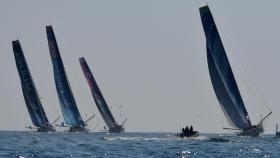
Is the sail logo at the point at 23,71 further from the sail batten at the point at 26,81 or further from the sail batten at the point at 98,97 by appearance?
the sail batten at the point at 98,97

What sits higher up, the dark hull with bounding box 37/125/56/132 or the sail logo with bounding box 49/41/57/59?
the sail logo with bounding box 49/41/57/59

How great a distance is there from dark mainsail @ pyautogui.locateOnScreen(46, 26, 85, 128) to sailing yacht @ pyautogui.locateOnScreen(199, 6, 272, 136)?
Answer: 134 feet

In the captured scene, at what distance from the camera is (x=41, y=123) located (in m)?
176

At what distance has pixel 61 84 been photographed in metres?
170

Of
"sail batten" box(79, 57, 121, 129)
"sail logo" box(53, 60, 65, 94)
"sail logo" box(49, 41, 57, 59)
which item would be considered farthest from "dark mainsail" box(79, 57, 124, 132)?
"sail logo" box(49, 41, 57, 59)

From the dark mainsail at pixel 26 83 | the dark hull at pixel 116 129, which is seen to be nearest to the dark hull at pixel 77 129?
the dark mainsail at pixel 26 83

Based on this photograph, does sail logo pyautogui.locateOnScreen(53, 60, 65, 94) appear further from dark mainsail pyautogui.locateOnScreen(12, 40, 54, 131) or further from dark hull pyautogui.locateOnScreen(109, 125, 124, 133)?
dark hull pyautogui.locateOnScreen(109, 125, 124, 133)

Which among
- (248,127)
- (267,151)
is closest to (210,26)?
(248,127)

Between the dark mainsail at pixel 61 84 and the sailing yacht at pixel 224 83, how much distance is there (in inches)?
1610

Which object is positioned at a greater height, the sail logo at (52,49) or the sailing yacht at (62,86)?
the sail logo at (52,49)

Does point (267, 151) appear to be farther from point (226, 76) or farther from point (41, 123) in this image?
point (41, 123)

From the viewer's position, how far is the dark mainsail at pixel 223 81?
435 ft

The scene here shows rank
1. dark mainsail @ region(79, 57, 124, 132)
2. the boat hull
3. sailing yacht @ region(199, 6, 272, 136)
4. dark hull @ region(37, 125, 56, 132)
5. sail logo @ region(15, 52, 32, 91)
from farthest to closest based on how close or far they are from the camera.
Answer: dark mainsail @ region(79, 57, 124, 132) < dark hull @ region(37, 125, 56, 132) < sail logo @ region(15, 52, 32, 91) < the boat hull < sailing yacht @ region(199, 6, 272, 136)

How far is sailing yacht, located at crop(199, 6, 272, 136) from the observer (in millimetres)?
132625
